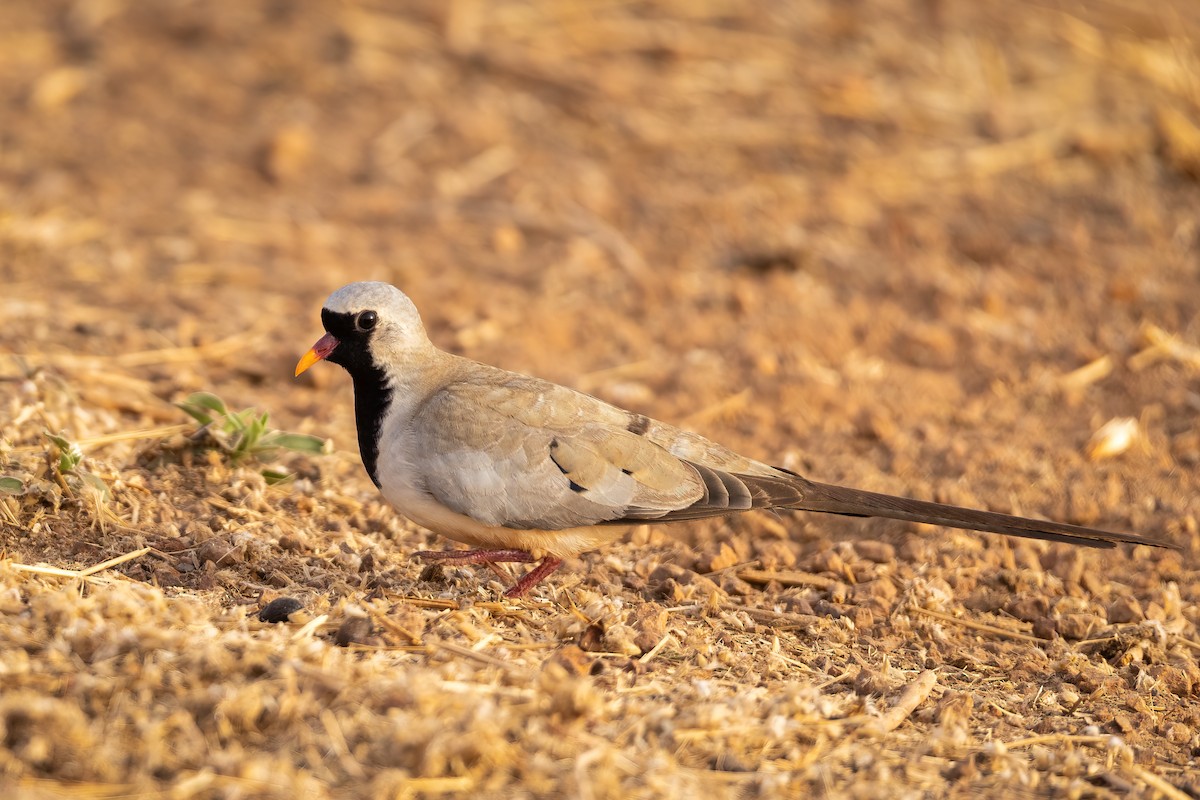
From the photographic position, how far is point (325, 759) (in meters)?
2.95

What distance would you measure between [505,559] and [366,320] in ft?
2.97

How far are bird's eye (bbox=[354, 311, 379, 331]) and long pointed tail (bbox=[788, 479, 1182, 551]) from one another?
1.50 m

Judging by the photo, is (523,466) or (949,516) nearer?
(523,466)

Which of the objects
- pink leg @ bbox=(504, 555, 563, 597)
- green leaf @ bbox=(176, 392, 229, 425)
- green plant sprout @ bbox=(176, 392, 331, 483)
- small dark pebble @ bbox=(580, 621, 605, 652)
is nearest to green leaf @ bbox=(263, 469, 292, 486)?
green plant sprout @ bbox=(176, 392, 331, 483)

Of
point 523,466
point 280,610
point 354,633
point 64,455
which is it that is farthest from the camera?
point 64,455

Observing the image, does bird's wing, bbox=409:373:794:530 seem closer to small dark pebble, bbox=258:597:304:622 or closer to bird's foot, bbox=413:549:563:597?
bird's foot, bbox=413:549:563:597

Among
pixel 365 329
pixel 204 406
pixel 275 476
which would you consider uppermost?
pixel 365 329

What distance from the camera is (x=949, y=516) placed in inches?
163

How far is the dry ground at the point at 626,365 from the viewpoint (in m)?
3.22

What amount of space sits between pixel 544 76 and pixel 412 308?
5.74m

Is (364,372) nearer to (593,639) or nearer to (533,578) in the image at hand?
(533,578)

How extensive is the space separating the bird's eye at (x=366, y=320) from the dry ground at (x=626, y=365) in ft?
2.53

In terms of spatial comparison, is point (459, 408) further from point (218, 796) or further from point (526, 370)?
point (526, 370)

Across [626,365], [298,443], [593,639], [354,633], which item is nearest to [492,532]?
[593,639]
